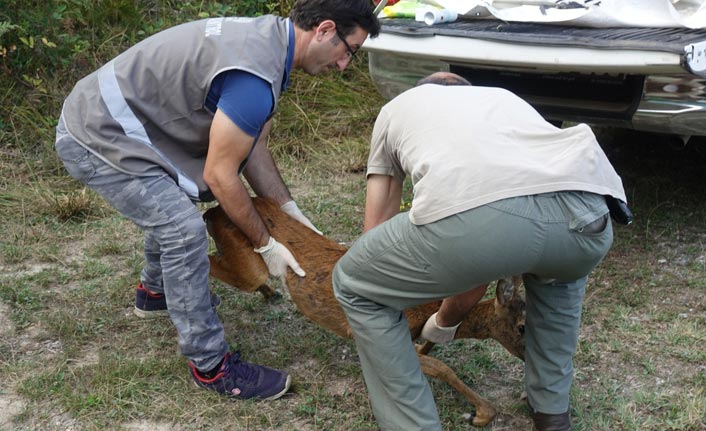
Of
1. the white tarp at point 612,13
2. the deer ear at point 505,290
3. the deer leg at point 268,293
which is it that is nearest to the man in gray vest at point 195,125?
the deer leg at point 268,293

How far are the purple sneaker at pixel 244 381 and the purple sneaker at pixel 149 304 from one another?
626mm

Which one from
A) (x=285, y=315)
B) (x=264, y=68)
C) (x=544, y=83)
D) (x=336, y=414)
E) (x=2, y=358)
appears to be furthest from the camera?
(x=544, y=83)

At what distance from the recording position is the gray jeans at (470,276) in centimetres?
256

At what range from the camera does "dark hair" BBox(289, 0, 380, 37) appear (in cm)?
311

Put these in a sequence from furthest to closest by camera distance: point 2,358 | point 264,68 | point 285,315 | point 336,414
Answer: point 285,315
point 2,358
point 336,414
point 264,68

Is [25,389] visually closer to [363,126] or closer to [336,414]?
[336,414]

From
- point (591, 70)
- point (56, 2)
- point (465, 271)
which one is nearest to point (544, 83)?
point (591, 70)

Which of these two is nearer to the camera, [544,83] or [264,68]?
[264,68]

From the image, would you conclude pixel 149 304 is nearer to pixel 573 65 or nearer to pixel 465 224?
pixel 465 224

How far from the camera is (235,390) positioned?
134 inches

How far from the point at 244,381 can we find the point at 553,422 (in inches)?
47.9

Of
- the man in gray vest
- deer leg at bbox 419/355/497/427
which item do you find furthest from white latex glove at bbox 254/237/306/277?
deer leg at bbox 419/355/497/427

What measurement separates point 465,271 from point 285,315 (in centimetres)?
166

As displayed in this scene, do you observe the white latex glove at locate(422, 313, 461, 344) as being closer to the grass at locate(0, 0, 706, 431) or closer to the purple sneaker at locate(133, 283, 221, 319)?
the grass at locate(0, 0, 706, 431)
